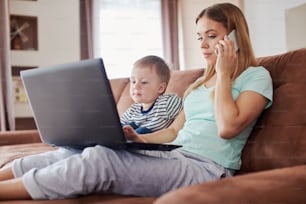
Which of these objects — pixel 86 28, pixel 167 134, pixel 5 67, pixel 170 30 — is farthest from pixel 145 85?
pixel 170 30

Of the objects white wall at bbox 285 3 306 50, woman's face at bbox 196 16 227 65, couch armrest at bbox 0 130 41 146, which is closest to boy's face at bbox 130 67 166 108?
woman's face at bbox 196 16 227 65

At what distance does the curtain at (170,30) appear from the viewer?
3590 millimetres

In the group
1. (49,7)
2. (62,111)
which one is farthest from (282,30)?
(62,111)

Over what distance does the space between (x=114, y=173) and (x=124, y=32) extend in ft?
8.96

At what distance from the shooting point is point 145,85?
142 centimetres

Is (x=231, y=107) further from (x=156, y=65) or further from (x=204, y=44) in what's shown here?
(x=156, y=65)

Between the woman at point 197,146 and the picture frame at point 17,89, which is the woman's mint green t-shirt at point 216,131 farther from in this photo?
the picture frame at point 17,89

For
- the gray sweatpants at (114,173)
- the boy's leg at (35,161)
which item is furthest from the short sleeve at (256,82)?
the boy's leg at (35,161)

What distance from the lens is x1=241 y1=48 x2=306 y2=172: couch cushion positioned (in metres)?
1.06

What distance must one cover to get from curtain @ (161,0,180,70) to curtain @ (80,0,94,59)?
0.67 metres

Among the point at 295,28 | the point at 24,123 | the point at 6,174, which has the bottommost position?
the point at 24,123

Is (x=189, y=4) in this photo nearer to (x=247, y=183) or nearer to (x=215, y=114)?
(x=215, y=114)

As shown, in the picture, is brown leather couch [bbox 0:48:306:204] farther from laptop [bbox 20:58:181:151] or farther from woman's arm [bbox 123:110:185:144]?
woman's arm [bbox 123:110:185:144]

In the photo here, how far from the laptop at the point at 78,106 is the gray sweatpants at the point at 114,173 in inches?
1.6
